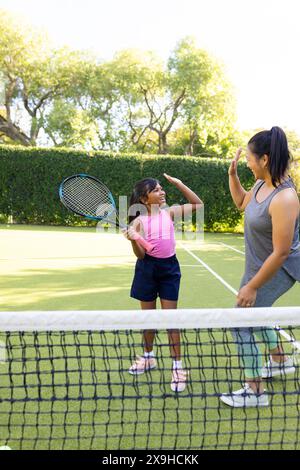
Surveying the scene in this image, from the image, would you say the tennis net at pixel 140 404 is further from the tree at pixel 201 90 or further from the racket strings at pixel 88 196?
the tree at pixel 201 90

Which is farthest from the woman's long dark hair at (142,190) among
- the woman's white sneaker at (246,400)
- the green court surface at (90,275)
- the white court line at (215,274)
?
the white court line at (215,274)

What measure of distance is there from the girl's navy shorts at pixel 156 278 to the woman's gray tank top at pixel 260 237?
63 cm

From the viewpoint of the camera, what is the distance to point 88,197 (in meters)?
4.06

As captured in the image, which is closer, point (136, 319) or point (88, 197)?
point (136, 319)

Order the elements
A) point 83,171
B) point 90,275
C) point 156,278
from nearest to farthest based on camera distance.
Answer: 1. point 156,278
2. point 90,275
3. point 83,171

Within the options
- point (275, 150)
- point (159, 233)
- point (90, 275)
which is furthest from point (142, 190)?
point (90, 275)

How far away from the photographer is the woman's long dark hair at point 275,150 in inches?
109

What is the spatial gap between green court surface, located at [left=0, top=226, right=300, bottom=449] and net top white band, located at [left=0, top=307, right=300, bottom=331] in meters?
0.26

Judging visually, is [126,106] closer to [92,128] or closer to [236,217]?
[92,128]

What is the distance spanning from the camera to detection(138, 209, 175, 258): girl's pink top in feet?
11.7

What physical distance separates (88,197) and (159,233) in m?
0.79

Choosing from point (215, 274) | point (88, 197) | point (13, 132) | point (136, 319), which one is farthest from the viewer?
point (13, 132)

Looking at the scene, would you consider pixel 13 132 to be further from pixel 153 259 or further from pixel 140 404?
pixel 140 404

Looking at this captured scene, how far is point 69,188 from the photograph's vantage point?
400cm
